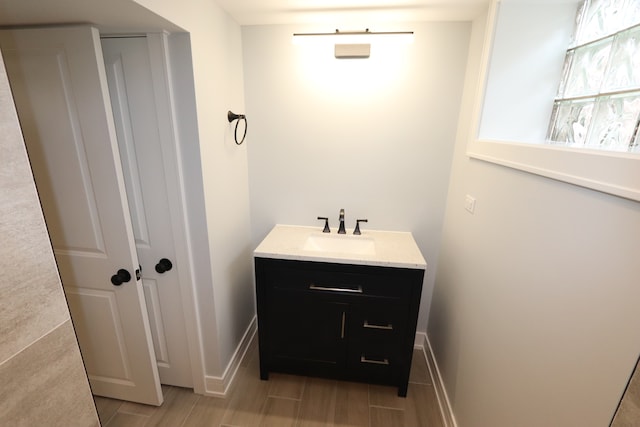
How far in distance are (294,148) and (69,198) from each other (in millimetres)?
1254

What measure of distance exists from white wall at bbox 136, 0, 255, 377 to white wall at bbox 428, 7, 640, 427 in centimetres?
141

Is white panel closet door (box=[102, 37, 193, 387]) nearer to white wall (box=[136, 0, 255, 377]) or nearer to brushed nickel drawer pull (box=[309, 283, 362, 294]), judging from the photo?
white wall (box=[136, 0, 255, 377])

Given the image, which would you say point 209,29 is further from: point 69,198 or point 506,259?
point 506,259

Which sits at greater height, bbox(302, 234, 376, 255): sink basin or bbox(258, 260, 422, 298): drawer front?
bbox(302, 234, 376, 255): sink basin

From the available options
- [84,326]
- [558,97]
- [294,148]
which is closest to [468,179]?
[558,97]

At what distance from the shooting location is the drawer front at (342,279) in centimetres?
160

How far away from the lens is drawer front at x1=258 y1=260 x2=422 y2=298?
160 cm

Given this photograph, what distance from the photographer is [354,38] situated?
160 centimetres

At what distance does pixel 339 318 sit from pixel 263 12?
183 centimetres

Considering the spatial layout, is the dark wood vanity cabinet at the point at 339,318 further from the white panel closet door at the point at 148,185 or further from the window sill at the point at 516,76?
the window sill at the point at 516,76

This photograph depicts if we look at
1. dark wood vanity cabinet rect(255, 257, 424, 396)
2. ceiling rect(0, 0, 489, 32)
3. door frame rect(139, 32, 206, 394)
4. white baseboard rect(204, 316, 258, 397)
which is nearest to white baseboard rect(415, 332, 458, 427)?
dark wood vanity cabinet rect(255, 257, 424, 396)

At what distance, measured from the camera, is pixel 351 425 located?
1633 millimetres

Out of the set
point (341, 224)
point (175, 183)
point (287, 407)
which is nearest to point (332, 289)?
point (341, 224)

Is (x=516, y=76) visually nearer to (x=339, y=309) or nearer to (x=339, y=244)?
(x=339, y=244)
